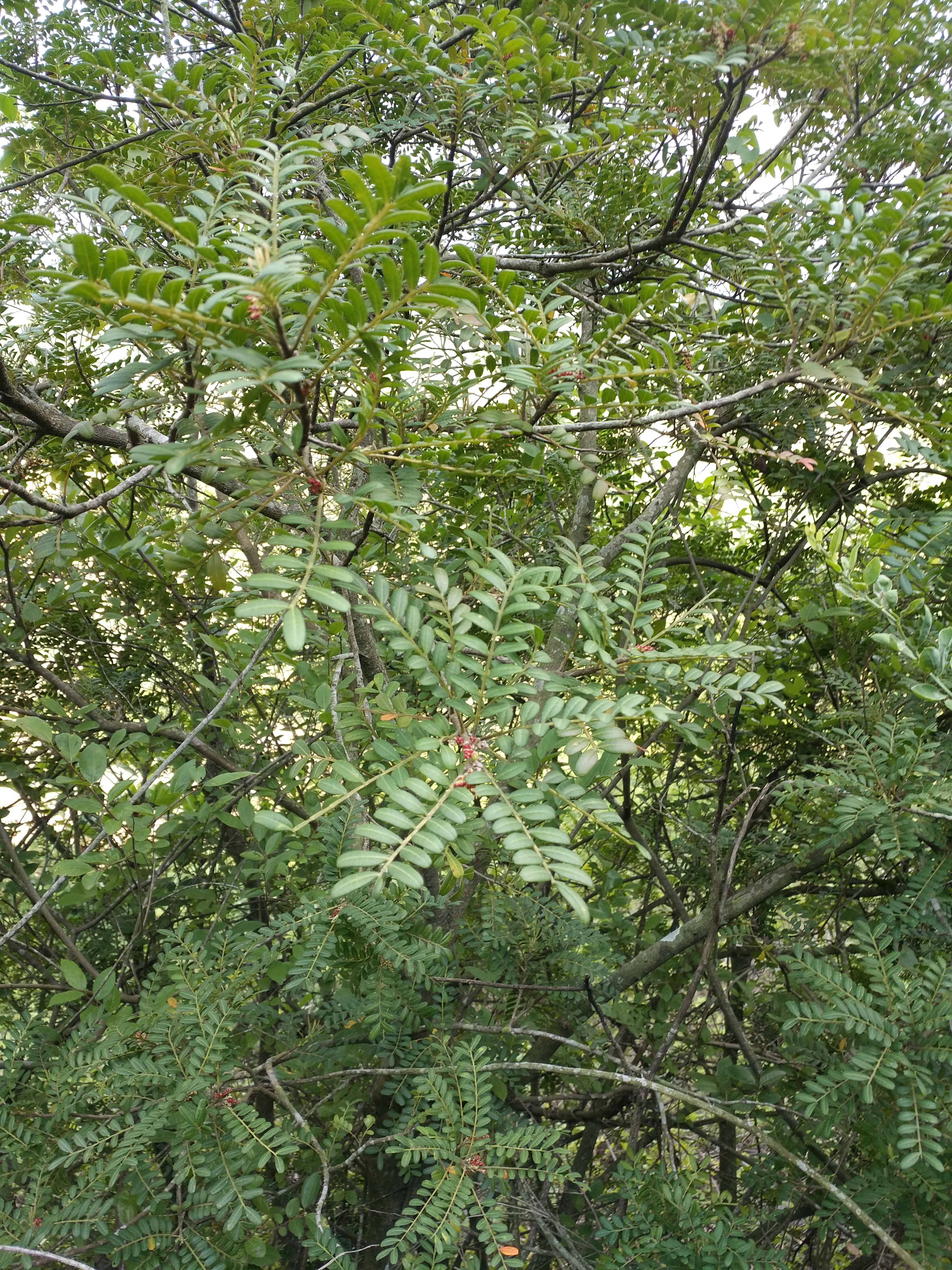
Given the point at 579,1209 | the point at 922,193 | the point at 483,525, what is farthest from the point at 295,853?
the point at 922,193

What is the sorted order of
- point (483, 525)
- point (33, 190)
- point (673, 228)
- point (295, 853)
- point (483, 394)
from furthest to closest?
point (33, 190) < point (483, 525) < point (673, 228) < point (483, 394) < point (295, 853)

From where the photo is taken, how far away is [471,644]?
0.91 m

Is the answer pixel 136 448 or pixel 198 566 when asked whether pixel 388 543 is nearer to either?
pixel 198 566

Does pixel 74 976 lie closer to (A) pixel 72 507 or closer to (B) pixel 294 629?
(A) pixel 72 507

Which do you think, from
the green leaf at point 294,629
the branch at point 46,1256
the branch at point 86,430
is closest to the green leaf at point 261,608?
the green leaf at point 294,629

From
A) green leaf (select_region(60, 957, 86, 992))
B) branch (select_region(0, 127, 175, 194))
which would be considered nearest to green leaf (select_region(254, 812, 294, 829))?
green leaf (select_region(60, 957, 86, 992))

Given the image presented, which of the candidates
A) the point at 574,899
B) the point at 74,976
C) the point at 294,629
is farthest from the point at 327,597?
the point at 74,976

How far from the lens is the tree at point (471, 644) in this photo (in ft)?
3.07

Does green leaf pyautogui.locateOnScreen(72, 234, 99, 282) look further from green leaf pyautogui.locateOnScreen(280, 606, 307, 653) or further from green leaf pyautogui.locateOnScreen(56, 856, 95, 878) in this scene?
green leaf pyautogui.locateOnScreen(56, 856, 95, 878)

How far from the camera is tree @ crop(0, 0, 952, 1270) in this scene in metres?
0.94

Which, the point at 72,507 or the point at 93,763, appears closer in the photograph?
the point at 72,507

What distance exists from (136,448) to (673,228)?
138 centimetres

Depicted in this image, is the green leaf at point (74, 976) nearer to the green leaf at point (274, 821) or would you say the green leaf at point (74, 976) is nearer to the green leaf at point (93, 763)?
the green leaf at point (93, 763)

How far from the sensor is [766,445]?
6.21 feet
